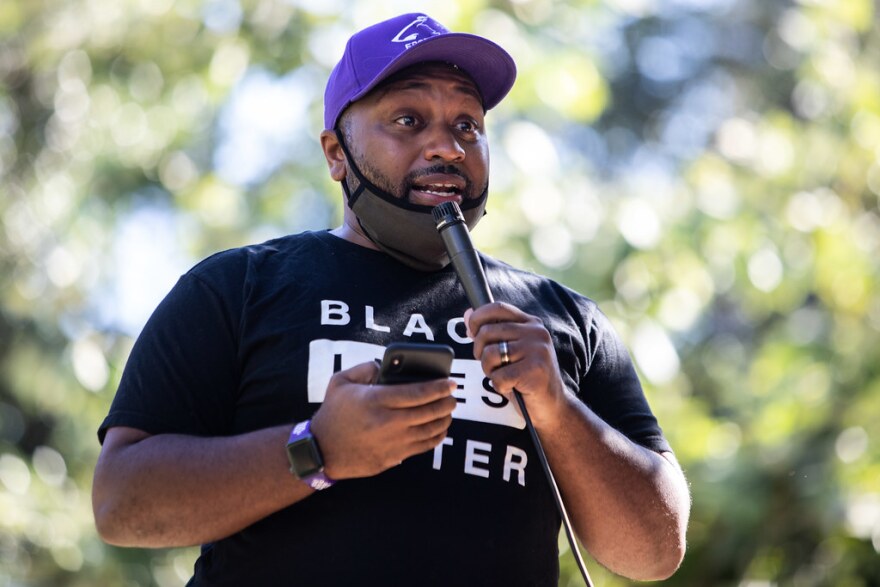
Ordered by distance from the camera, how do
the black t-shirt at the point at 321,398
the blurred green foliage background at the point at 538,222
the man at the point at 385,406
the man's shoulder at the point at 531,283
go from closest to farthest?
the man at the point at 385,406
the black t-shirt at the point at 321,398
the man's shoulder at the point at 531,283
the blurred green foliage background at the point at 538,222

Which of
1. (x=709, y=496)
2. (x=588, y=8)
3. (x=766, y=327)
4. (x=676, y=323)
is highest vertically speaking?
(x=588, y=8)

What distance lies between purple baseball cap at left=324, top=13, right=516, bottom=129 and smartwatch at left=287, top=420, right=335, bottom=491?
3.21 ft

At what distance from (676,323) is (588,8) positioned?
5.95 ft

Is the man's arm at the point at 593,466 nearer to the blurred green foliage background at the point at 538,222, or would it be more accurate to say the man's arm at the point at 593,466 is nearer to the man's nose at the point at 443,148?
the man's nose at the point at 443,148

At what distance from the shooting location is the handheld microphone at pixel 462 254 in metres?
2.29

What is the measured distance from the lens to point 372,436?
2.12m

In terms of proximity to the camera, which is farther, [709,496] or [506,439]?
[709,496]

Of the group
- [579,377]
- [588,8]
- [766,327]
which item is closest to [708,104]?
[766,327]

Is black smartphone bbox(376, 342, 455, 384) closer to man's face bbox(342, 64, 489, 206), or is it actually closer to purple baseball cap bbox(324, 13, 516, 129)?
man's face bbox(342, 64, 489, 206)

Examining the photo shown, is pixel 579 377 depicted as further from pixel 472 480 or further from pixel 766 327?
pixel 766 327

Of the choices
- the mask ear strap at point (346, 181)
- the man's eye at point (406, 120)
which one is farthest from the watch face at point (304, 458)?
the man's eye at point (406, 120)

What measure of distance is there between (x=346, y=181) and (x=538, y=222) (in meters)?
3.23

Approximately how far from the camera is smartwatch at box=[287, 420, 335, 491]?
7.20ft

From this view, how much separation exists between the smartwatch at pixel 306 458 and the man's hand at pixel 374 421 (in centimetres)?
1
